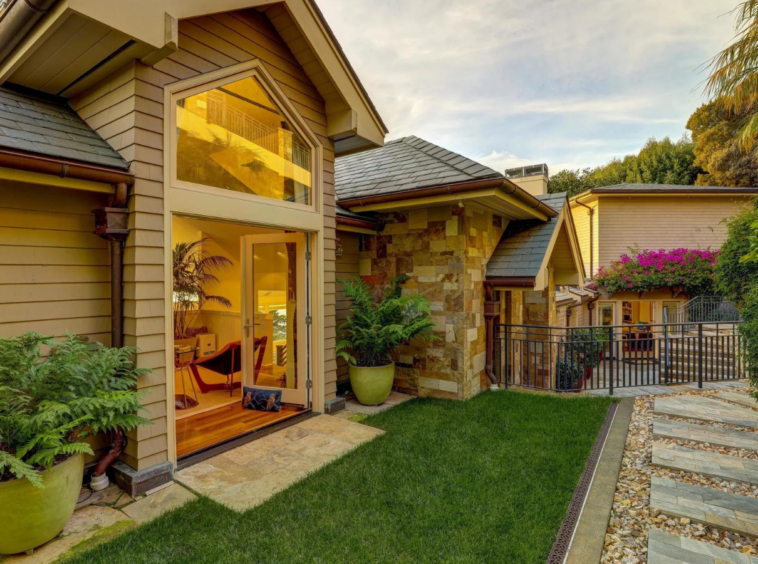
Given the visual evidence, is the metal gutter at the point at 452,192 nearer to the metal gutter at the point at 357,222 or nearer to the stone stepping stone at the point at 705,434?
the metal gutter at the point at 357,222

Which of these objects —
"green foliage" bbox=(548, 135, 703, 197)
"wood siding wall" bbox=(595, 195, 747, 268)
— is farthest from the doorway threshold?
"green foliage" bbox=(548, 135, 703, 197)

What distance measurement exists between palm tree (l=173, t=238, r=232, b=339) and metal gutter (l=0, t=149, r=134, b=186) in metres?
4.18

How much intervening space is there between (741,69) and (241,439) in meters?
11.9

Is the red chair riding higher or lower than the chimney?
lower

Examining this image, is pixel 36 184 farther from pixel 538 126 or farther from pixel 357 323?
pixel 538 126

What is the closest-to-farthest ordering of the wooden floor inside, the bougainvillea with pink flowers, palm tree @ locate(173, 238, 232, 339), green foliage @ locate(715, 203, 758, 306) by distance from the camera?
A: the wooden floor inside, palm tree @ locate(173, 238, 232, 339), green foliage @ locate(715, 203, 758, 306), the bougainvillea with pink flowers

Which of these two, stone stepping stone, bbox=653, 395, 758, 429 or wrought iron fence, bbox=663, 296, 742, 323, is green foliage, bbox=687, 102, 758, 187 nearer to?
wrought iron fence, bbox=663, 296, 742, 323

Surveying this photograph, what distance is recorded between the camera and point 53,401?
8.10ft

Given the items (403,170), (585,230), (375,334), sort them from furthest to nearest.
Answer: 1. (585,230)
2. (403,170)
3. (375,334)

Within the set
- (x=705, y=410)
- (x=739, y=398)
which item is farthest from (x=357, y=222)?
(x=739, y=398)

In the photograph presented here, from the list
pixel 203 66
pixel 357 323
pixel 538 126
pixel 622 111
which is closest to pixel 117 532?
pixel 357 323

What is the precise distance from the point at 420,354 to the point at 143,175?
14.2 feet

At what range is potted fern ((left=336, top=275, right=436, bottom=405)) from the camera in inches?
202

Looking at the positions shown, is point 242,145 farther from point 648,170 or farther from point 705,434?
point 648,170
